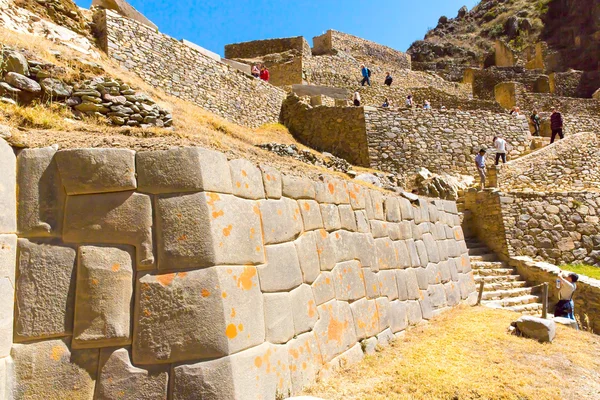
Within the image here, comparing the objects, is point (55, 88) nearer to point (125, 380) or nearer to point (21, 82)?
point (21, 82)

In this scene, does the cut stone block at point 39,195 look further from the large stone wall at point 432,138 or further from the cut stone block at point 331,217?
the large stone wall at point 432,138

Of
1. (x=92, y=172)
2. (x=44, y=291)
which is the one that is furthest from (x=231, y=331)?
(x=92, y=172)

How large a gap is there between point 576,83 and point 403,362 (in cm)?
3529

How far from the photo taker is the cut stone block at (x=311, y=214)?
15.4ft

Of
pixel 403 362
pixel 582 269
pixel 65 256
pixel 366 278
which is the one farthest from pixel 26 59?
pixel 582 269

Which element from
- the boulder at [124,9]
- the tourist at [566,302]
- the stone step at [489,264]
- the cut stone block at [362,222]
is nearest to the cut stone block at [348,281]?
the cut stone block at [362,222]

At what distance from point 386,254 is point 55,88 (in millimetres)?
5694

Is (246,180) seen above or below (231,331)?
above

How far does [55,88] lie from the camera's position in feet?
22.0

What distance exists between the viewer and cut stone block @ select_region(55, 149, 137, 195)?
10.8 ft

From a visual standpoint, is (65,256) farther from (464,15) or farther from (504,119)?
(464,15)

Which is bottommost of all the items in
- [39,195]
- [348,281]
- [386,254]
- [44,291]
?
[348,281]

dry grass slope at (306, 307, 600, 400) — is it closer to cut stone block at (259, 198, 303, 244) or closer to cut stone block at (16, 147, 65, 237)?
cut stone block at (259, 198, 303, 244)

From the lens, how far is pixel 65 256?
10.4 feet
